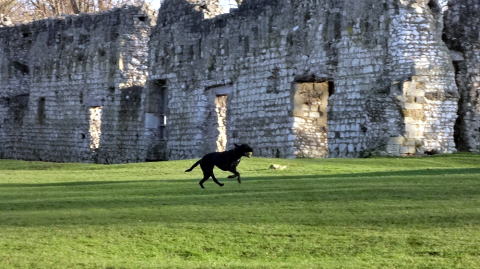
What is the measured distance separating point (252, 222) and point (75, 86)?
2287 cm

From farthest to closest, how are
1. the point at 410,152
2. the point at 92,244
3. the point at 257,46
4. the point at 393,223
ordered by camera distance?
1. the point at 257,46
2. the point at 410,152
3. the point at 393,223
4. the point at 92,244

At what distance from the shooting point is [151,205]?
1032cm

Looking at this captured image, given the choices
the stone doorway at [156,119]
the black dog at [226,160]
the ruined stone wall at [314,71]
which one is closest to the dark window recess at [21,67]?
the stone doorway at [156,119]

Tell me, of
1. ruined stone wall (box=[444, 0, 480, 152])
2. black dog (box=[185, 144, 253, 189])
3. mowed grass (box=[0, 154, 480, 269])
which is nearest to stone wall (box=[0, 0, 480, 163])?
ruined stone wall (box=[444, 0, 480, 152])

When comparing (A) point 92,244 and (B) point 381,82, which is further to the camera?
(B) point 381,82

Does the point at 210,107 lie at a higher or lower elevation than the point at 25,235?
higher

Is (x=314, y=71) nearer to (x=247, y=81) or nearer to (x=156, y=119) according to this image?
(x=247, y=81)

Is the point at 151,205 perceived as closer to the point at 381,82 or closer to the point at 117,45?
the point at 381,82

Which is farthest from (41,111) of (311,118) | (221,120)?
(311,118)

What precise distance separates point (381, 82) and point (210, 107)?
7.02m

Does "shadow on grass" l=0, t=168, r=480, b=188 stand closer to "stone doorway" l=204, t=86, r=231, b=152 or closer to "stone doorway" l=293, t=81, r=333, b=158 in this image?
"stone doorway" l=293, t=81, r=333, b=158

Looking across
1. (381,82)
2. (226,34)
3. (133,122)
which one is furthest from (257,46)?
(133,122)

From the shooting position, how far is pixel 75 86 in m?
30.7

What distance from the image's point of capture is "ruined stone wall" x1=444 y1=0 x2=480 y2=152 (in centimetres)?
1919
